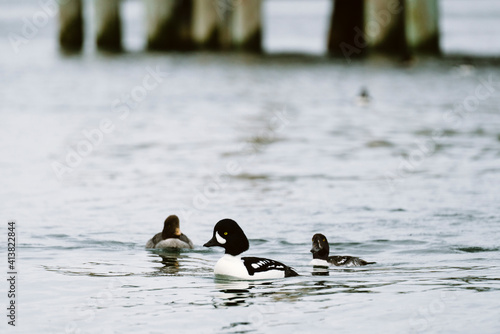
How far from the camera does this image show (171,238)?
1307 cm

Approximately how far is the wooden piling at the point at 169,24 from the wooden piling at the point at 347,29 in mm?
6224

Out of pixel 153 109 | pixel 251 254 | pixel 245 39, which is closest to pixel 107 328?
pixel 251 254

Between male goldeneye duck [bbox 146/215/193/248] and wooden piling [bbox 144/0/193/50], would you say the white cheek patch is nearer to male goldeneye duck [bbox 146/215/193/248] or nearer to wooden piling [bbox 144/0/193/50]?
male goldeneye duck [bbox 146/215/193/248]

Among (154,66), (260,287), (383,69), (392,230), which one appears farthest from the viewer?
(154,66)

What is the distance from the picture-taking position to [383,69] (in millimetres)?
40375

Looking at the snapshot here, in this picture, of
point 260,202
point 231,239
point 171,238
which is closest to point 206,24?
point 260,202

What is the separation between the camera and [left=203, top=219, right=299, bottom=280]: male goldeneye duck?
11.5 m

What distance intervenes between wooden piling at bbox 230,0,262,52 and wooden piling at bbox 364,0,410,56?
4.85 metres

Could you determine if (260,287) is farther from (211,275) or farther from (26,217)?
(26,217)

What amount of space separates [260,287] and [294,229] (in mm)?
3298

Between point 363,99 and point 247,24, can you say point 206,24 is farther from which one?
point 363,99

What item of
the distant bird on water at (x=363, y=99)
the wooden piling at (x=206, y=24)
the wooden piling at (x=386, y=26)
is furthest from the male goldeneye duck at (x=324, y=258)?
the wooden piling at (x=206, y=24)

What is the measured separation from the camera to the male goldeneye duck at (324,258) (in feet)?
40.0

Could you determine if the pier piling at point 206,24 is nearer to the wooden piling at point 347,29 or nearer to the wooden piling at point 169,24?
the wooden piling at point 169,24
